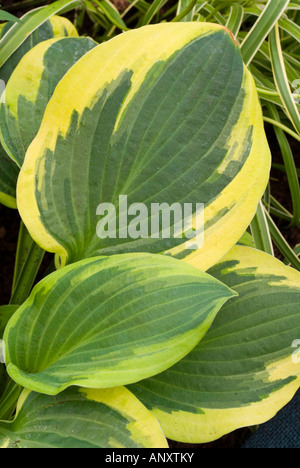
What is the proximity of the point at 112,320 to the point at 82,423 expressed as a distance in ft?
0.39

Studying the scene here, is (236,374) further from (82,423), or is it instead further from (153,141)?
(153,141)

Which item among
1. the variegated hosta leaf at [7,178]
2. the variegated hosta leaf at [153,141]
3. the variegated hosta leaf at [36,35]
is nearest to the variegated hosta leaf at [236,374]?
the variegated hosta leaf at [153,141]

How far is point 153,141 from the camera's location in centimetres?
51

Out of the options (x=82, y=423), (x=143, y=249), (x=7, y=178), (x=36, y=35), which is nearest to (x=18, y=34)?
(x=36, y=35)

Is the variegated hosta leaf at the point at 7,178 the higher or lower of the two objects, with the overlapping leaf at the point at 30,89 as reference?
lower

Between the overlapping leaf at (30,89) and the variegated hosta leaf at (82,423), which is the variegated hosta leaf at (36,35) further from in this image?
the variegated hosta leaf at (82,423)

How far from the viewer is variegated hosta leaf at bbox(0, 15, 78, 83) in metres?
0.66

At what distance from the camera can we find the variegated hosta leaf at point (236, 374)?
55 cm

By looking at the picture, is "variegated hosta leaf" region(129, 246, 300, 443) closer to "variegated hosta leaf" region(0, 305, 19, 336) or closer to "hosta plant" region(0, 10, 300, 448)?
"hosta plant" region(0, 10, 300, 448)

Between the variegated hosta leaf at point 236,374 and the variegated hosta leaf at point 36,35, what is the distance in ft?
1.47

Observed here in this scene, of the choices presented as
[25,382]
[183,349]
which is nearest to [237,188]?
[183,349]

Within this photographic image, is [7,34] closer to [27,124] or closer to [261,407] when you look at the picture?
[27,124]
